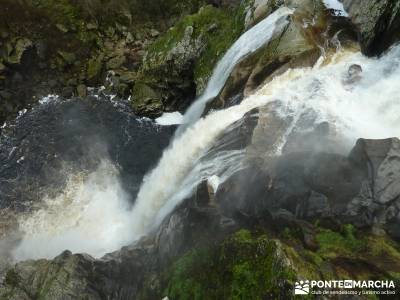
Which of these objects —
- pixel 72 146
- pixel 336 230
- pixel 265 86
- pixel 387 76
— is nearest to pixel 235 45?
pixel 265 86

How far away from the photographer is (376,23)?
18453mm

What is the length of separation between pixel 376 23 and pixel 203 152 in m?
8.64

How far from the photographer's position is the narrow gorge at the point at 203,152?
1214 centimetres

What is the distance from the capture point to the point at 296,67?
60.5ft

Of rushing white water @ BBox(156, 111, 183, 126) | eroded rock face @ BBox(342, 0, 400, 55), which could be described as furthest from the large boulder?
eroded rock face @ BBox(342, 0, 400, 55)

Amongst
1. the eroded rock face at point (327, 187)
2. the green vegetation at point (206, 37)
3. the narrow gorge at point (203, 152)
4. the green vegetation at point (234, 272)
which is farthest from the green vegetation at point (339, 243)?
the green vegetation at point (206, 37)

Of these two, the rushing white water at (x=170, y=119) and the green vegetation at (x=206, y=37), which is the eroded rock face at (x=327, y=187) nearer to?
the green vegetation at (x=206, y=37)

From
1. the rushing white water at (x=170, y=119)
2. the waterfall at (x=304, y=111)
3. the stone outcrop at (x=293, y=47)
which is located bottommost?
the rushing white water at (x=170, y=119)

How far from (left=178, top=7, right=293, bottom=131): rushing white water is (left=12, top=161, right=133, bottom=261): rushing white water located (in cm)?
521

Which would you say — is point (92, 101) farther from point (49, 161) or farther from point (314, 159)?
point (314, 159)

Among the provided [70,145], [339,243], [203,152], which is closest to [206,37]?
[70,145]

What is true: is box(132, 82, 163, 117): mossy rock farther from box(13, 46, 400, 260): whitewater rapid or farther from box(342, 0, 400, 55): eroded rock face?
box(342, 0, 400, 55): eroded rock face

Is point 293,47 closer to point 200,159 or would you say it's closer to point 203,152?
point 203,152

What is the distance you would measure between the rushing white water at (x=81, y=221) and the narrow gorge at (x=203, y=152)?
6cm
